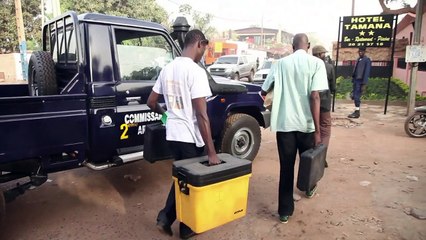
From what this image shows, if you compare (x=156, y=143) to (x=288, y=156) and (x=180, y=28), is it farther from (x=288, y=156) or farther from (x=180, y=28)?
(x=180, y=28)

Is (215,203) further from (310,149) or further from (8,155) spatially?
(8,155)

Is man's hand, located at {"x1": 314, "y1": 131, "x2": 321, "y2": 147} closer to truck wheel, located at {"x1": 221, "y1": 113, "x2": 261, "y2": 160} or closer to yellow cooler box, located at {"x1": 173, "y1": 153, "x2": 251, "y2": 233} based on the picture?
yellow cooler box, located at {"x1": 173, "y1": 153, "x2": 251, "y2": 233}

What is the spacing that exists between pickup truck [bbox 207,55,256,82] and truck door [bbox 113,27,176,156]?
1463 centimetres

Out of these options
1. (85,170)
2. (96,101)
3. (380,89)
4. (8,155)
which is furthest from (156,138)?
(380,89)

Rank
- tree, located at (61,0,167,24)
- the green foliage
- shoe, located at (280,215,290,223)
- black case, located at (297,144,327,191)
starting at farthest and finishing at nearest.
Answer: tree, located at (61,0,167,24), the green foliage, shoe, located at (280,215,290,223), black case, located at (297,144,327,191)

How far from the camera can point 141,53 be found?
4113 millimetres

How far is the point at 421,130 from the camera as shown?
7.02m

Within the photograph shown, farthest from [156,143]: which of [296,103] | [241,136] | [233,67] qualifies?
[233,67]

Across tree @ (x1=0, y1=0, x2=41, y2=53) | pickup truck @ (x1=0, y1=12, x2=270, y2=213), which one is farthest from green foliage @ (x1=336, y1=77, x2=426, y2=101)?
tree @ (x1=0, y1=0, x2=41, y2=53)

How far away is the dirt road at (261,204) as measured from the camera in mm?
3293

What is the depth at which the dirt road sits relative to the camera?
10.8 feet

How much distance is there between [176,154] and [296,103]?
1208mm

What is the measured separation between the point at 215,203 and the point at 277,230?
→ 1042 mm

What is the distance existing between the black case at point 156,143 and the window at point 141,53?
1.01m
